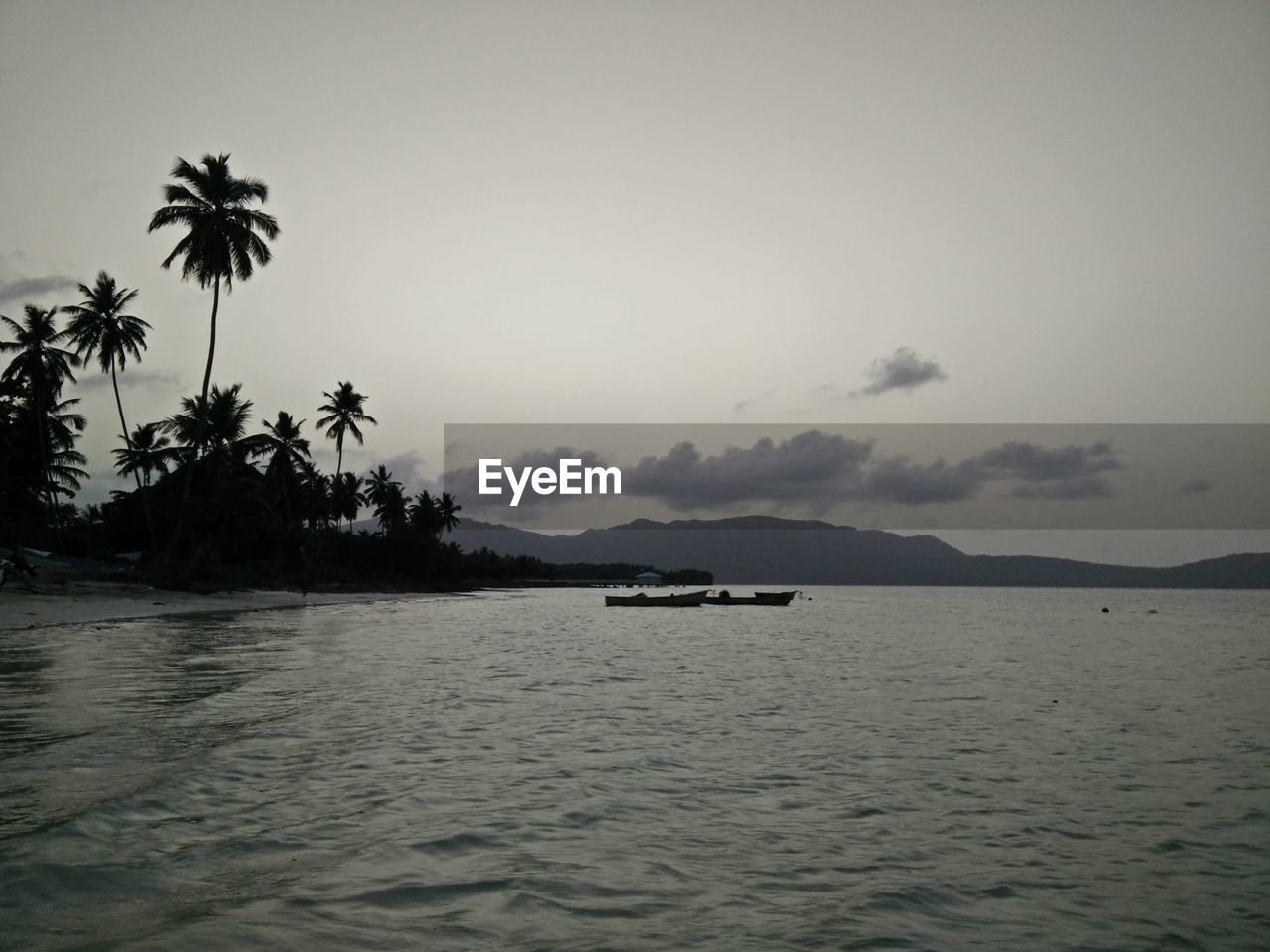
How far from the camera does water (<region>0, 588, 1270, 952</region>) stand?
224 inches

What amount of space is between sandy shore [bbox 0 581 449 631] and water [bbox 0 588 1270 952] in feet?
41.0

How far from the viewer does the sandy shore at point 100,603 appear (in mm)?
29250

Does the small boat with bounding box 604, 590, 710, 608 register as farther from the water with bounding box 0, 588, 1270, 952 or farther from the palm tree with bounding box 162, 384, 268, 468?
the water with bounding box 0, 588, 1270, 952

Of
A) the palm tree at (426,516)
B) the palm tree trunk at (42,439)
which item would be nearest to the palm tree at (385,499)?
the palm tree at (426,516)

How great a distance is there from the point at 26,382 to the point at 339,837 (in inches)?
2170

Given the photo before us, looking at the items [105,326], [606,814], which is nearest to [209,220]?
[105,326]

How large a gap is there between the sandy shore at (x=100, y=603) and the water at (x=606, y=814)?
12.5 m

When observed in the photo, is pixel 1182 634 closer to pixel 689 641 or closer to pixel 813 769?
pixel 689 641

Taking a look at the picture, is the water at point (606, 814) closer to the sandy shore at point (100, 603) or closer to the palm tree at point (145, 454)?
the sandy shore at point (100, 603)

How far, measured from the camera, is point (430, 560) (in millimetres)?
100062

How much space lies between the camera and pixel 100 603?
3491cm

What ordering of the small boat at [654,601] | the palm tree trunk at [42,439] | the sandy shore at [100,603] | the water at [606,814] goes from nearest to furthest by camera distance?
the water at [606,814]
the sandy shore at [100,603]
the palm tree trunk at [42,439]
the small boat at [654,601]

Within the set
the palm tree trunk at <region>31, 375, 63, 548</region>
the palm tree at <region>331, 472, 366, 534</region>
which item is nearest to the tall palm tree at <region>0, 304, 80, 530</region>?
the palm tree trunk at <region>31, 375, 63, 548</region>

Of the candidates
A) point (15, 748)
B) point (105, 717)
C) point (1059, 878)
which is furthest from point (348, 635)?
point (1059, 878)
